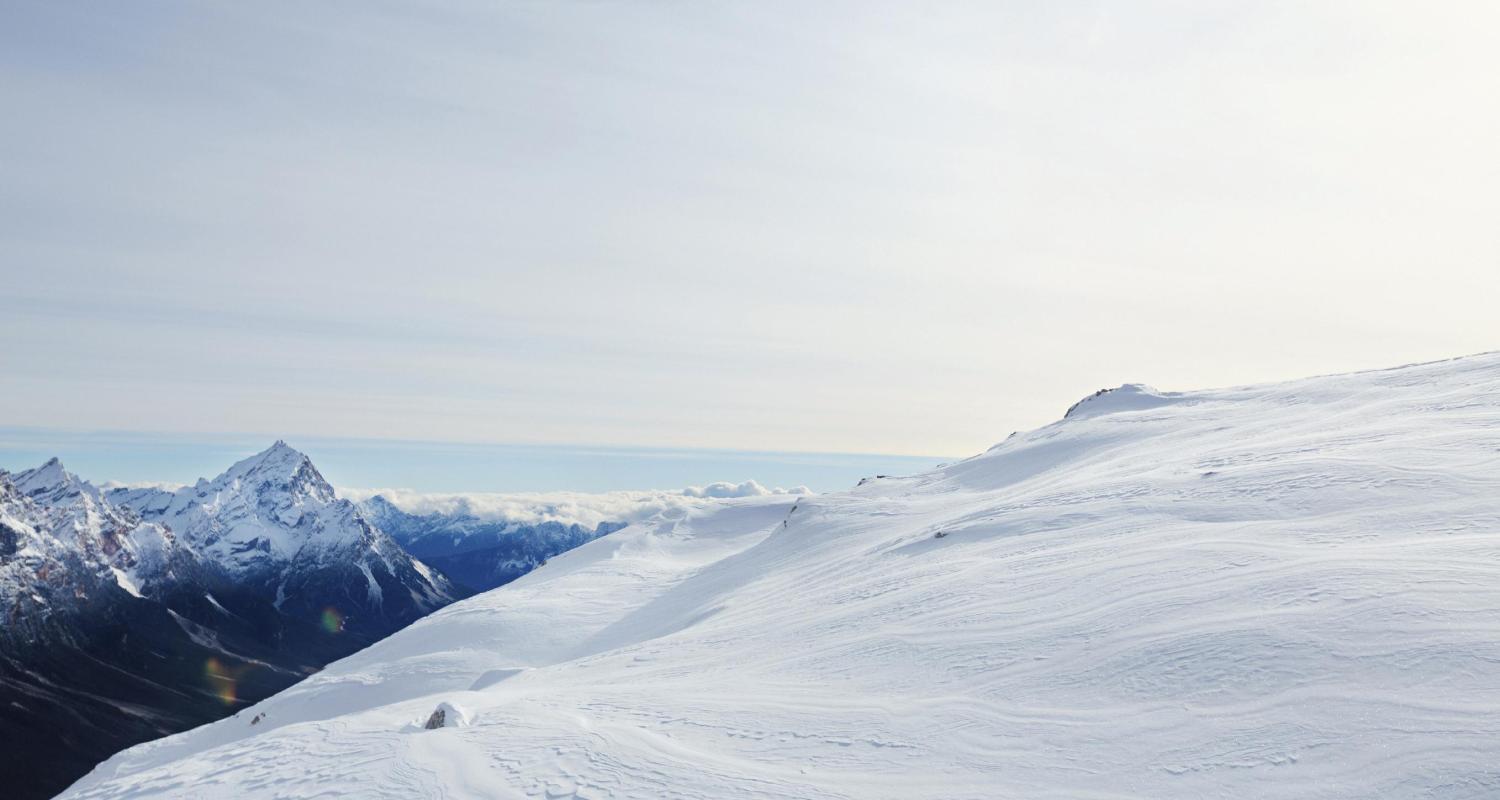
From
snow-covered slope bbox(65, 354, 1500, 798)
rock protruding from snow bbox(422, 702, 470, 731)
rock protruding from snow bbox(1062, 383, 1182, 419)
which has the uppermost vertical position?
rock protruding from snow bbox(1062, 383, 1182, 419)

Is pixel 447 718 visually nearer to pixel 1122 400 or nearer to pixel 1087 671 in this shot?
pixel 1087 671

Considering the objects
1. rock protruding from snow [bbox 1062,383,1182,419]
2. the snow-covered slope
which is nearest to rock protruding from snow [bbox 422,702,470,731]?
the snow-covered slope

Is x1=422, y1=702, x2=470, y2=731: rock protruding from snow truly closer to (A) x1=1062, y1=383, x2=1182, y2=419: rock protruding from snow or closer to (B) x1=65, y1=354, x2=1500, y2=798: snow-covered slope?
(B) x1=65, y1=354, x2=1500, y2=798: snow-covered slope

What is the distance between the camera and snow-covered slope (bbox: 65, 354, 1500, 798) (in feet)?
38.9

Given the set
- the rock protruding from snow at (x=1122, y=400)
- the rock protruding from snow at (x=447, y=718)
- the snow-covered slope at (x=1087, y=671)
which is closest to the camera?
A: the snow-covered slope at (x=1087, y=671)

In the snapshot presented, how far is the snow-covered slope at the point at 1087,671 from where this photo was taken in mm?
11852

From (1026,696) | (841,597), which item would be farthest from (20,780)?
(1026,696)

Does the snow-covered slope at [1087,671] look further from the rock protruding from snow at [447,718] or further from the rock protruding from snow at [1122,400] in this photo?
the rock protruding from snow at [1122,400]

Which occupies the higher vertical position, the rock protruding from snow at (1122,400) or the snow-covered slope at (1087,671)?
the rock protruding from snow at (1122,400)

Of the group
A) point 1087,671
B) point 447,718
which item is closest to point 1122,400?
point 1087,671

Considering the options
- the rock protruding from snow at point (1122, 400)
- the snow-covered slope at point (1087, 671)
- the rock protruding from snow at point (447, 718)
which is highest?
the rock protruding from snow at point (1122, 400)

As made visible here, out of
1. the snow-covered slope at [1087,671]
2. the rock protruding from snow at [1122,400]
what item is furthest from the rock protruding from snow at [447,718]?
the rock protruding from snow at [1122,400]

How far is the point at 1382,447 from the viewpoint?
27812 mm

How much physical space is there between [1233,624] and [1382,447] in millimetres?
17920
